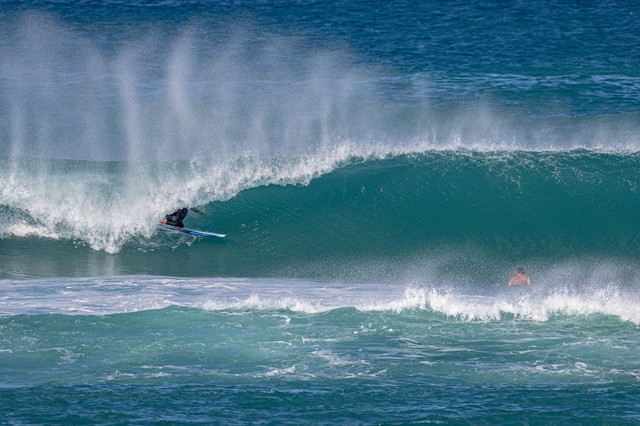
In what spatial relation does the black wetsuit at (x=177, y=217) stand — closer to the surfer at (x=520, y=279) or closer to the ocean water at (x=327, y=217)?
the ocean water at (x=327, y=217)

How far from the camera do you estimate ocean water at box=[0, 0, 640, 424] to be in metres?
14.1

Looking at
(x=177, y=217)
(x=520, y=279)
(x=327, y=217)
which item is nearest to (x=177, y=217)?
(x=177, y=217)

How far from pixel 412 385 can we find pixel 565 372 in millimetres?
2312

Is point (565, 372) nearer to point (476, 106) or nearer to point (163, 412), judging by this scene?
point (163, 412)

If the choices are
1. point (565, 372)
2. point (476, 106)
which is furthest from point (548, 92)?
point (565, 372)

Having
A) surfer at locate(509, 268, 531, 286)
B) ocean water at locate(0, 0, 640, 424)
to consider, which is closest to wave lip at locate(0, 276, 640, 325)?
ocean water at locate(0, 0, 640, 424)

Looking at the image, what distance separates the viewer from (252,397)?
13.6 m

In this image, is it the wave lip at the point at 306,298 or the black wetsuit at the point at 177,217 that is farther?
the black wetsuit at the point at 177,217

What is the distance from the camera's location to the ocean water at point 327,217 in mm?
14102

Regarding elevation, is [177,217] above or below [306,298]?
above

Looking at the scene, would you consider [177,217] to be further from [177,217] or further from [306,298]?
[306,298]

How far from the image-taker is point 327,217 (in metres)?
24.0

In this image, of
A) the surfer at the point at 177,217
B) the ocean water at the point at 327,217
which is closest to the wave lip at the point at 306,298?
the ocean water at the point at 327,217

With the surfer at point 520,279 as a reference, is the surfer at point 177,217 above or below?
above
